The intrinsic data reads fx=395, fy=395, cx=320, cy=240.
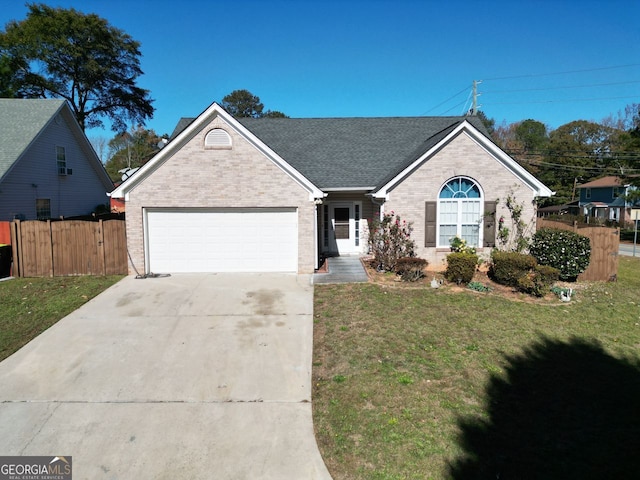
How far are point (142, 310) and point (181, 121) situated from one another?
41.7ft

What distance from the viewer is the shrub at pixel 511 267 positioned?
11469 millimetres

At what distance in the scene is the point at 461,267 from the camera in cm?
1180

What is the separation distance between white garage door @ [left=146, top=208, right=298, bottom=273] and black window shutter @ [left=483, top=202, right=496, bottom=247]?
6646 mm

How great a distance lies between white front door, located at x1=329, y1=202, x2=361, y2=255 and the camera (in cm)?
1644

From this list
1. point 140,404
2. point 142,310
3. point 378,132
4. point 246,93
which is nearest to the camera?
point 140,404

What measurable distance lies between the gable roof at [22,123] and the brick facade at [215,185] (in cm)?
822

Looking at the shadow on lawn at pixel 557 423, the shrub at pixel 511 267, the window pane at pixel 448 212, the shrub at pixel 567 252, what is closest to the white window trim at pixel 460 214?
the window pane at pixel 448 212

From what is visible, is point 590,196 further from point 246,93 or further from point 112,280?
point 112,280

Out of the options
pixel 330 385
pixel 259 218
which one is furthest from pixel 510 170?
pixel 330 385

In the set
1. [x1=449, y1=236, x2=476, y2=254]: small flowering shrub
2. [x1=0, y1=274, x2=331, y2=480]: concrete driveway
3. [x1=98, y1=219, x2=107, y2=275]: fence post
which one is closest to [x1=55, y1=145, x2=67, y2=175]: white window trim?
[x1=98, y1=219, x2=107, y2=275]: fence post

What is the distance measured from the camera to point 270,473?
15.8 feet

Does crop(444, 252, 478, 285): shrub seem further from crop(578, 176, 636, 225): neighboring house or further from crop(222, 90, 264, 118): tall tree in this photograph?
crop(222, 90, 264, 118): tall tree

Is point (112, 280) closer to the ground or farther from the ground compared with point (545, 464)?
farther from the ground

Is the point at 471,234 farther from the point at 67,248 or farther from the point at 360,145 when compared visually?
the point at 67,248
